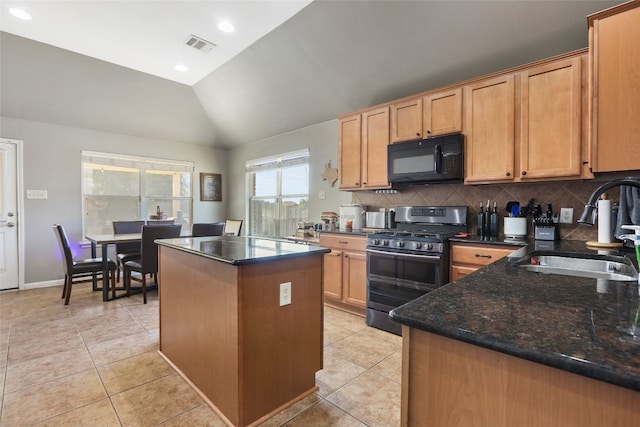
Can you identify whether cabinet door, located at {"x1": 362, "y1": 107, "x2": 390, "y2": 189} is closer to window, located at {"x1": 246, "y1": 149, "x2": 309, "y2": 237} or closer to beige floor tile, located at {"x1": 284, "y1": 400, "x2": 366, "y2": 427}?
window, located at {"x1": 246, "y1": 149, "x2": 309, "y2": 237}

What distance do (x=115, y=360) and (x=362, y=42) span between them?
3609 mm

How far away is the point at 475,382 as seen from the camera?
0.66 m

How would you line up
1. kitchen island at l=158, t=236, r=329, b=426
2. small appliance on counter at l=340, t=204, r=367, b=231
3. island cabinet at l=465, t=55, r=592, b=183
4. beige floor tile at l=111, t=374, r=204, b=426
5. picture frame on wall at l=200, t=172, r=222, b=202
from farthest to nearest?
picture frame on wall at l=200, t=172, r=222, b=202, small appliance on counter at l=340, t=204, r=367, b=231, island cabinet at l=465, t=55, r=592, b=183, beige floor tile at l=111, t=374, r=204, b=426, kitchen island at l=158, t=236, r=329, b=426

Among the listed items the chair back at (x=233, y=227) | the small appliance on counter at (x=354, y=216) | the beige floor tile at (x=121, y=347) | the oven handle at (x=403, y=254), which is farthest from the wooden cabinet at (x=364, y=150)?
the beige floor tile at (x=121, y=347)

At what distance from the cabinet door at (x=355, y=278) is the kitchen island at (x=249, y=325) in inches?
53.0

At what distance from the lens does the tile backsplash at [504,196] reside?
2535mm

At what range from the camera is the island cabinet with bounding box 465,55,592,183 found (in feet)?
7.45

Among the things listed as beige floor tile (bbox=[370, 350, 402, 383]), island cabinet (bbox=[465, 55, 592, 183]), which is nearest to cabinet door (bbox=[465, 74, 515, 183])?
island cabinet (bbox=[465, 55, 592, 183])

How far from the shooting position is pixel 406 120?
3.21 meters

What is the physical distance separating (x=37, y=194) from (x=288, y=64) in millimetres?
4135

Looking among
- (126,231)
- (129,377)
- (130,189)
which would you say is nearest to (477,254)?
(129,377)

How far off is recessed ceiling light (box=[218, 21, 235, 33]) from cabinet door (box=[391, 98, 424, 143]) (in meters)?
1.96

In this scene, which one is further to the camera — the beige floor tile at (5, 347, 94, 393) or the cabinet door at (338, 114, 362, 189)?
the cabinet door at (338, 114, 362, 189)

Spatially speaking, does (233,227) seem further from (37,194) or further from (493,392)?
(493,392)
